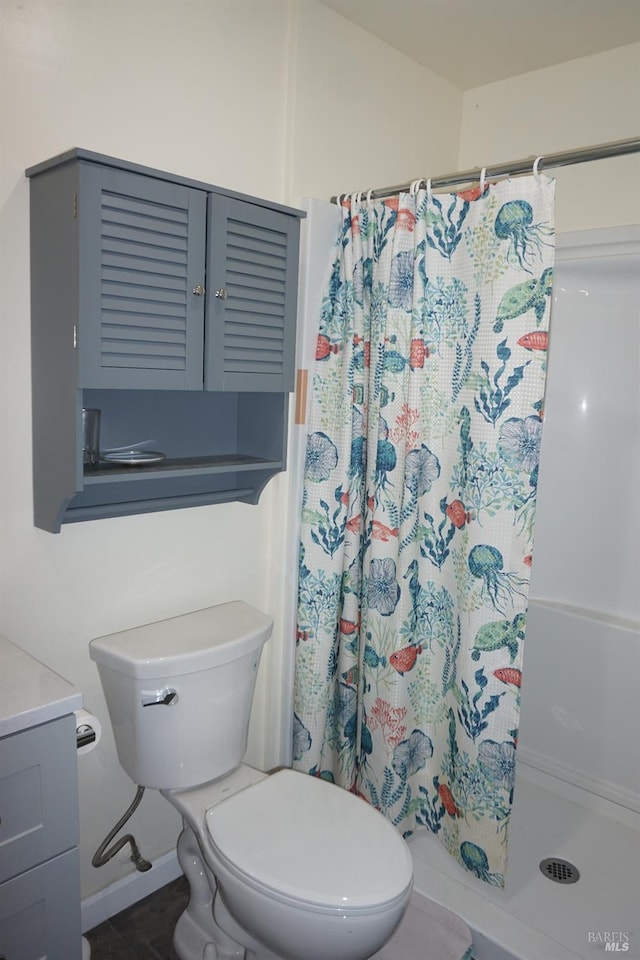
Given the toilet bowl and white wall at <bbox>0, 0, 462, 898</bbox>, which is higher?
white wall at <bbox>0, 0, 462, 898</bbox>

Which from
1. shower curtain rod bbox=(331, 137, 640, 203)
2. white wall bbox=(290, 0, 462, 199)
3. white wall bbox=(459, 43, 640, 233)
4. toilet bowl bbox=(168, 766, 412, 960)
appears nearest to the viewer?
toilet bowl bbox=(168, 766, 412, 960)

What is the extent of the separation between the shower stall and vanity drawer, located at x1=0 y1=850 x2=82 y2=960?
91cm

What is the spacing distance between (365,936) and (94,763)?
783mm

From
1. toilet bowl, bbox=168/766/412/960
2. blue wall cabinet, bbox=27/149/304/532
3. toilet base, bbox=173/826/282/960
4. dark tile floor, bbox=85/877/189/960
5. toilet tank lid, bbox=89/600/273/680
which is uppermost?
blue wall cabinet, bbox=27/149/304/532

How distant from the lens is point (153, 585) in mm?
1819

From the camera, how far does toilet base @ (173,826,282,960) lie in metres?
1.64

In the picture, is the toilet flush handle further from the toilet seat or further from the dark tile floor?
the dark tile floor

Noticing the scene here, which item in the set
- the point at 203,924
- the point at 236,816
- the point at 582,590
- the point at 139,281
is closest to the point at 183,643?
the point at 236,816

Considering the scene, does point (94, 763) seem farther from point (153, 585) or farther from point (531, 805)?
point (531, 805)

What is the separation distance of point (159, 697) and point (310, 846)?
46 centimetres

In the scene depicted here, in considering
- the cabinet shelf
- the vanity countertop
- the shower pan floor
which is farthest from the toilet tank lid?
the shower pan floor

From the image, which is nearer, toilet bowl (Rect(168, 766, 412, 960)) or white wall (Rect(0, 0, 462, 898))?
toilet bowl (Rect(168, 766, 412, 960))

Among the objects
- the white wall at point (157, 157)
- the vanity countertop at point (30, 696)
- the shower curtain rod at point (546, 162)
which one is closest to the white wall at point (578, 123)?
the white wall at point (157, 157)

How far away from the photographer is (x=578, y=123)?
2236 millimetres
